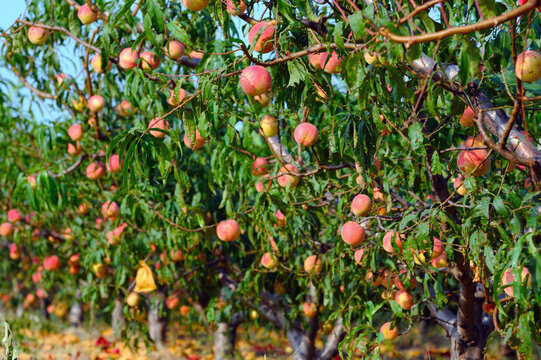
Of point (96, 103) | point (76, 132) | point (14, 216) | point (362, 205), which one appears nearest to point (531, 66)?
point (362, 205)

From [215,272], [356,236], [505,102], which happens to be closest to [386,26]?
[505,102]

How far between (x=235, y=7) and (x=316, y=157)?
2.12ft

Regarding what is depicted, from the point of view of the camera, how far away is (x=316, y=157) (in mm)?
1840

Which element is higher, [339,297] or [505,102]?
[505,102]

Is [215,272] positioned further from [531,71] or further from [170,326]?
[170,326]

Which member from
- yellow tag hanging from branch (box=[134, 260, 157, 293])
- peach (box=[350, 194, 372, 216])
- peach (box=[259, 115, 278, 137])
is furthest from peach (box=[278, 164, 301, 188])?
yellow tag hanging from branch (box=[134, 260, 157, 293])

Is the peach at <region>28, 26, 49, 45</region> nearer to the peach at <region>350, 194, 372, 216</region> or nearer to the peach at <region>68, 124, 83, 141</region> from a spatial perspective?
the peach at <region>68, 124, 83, 141</region>

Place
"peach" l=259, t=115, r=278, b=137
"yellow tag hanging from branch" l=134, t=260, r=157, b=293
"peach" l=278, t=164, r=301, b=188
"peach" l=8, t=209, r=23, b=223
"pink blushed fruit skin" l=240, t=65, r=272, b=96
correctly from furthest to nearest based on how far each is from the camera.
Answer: "peach" l=8, t=209, r=23, b=223 → "yellow tag hanging from branch" l=134, t=260, r=157, b=293 → "peach" l=259, t=115, r=278, b=137 → "peach" l=278, t=164, r=301, b=188 → "pink blushed fruit skin" l=240, t=65, r=272, b=96

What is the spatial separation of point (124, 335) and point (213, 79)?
255cm

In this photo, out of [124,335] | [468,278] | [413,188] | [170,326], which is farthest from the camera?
[170,326]

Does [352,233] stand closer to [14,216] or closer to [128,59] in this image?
[128,59]

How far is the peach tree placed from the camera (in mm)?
1237

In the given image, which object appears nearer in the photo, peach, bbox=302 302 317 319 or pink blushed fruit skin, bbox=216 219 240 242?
pink blushed fruit skin, bbox=216 219 240 242

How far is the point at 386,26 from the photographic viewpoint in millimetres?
966
